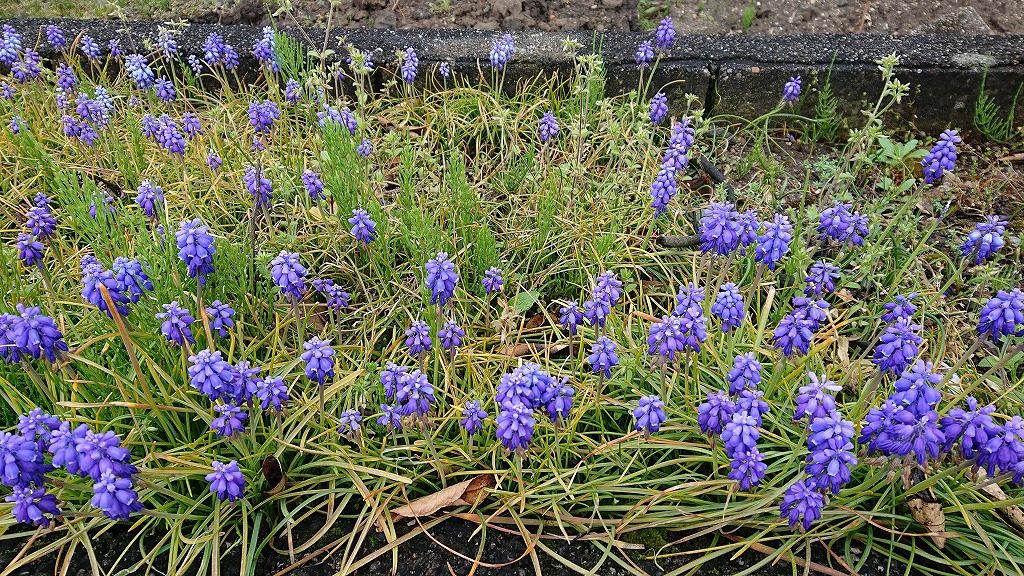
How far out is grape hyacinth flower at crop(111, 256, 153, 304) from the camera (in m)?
2.48

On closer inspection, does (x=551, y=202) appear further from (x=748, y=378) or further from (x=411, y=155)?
(x=748, y=378)

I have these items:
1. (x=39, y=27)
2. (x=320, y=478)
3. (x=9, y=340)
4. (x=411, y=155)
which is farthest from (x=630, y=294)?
(x=39, y=27)

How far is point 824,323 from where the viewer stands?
321cm

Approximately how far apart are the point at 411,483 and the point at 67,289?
1.84 m

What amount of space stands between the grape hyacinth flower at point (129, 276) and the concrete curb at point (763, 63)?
212 cm

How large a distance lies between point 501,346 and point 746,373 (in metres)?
1.08

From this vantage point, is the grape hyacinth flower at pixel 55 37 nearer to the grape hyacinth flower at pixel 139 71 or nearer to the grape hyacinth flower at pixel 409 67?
the grape hyacinth flower at pixel 139 71

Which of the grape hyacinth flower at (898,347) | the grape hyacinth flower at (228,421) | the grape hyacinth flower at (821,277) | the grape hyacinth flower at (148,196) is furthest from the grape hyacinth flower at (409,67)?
the grape hyacinth flower at (898,347)

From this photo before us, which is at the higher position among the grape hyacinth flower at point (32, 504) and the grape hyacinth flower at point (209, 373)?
the grape hyacinth flower at point (209, 373)

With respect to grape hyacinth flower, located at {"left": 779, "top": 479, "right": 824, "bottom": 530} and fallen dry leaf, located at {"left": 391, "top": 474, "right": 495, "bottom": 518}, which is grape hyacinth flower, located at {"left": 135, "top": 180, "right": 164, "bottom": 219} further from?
grape hyacinth flower, located at {"left": 779, "top": 479, "right": 824, "bottom": 530}

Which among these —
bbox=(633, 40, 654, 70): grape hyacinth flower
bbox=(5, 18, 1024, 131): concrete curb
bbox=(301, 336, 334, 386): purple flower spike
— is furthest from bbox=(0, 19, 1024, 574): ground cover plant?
bbox=(5, 18, 1024, 131): concrete curb

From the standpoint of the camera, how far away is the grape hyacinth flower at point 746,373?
7.48 feet

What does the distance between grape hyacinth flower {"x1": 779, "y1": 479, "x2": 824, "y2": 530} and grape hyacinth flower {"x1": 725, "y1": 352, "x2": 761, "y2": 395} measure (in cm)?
32

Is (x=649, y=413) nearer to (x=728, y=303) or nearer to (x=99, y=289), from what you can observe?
(x=728, y=303)
